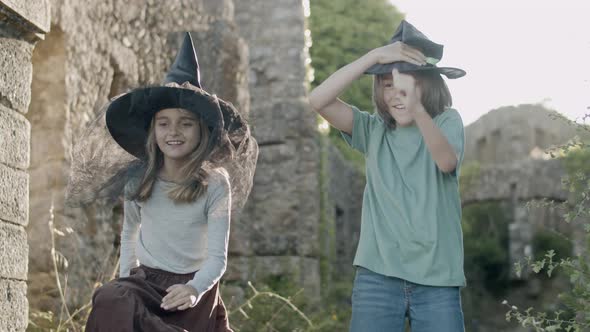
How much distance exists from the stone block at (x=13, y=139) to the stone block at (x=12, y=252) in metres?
0.23

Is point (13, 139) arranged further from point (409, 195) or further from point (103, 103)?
point (103, 103)

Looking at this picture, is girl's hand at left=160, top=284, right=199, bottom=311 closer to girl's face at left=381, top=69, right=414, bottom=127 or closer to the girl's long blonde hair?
the girl's long blonde hair

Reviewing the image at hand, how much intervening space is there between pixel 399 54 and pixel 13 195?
4.72 ft

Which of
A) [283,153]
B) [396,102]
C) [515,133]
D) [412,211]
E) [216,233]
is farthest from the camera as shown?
Result: [515,133]

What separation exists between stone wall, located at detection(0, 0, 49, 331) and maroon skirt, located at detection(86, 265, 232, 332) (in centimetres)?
53

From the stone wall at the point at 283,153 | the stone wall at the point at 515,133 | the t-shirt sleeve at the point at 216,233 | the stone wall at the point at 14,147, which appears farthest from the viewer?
the stone wall at the point at 515,133

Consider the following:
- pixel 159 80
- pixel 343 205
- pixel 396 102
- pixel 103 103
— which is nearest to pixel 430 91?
pixel 396 102

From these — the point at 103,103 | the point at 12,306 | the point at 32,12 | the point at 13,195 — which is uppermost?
the point at 32,12

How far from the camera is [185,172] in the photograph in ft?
10.9

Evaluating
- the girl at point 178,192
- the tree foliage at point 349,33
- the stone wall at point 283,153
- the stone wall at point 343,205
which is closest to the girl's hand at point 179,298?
the girl at point 178,192

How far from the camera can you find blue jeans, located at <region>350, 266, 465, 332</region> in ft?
10.5

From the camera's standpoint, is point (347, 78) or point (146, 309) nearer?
point (146, 309)

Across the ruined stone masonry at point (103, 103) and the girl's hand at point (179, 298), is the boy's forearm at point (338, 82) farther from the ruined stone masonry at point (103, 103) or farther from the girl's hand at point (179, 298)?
the ruined stone masonry at point (103, 103)

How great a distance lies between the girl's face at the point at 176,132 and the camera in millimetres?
3328
